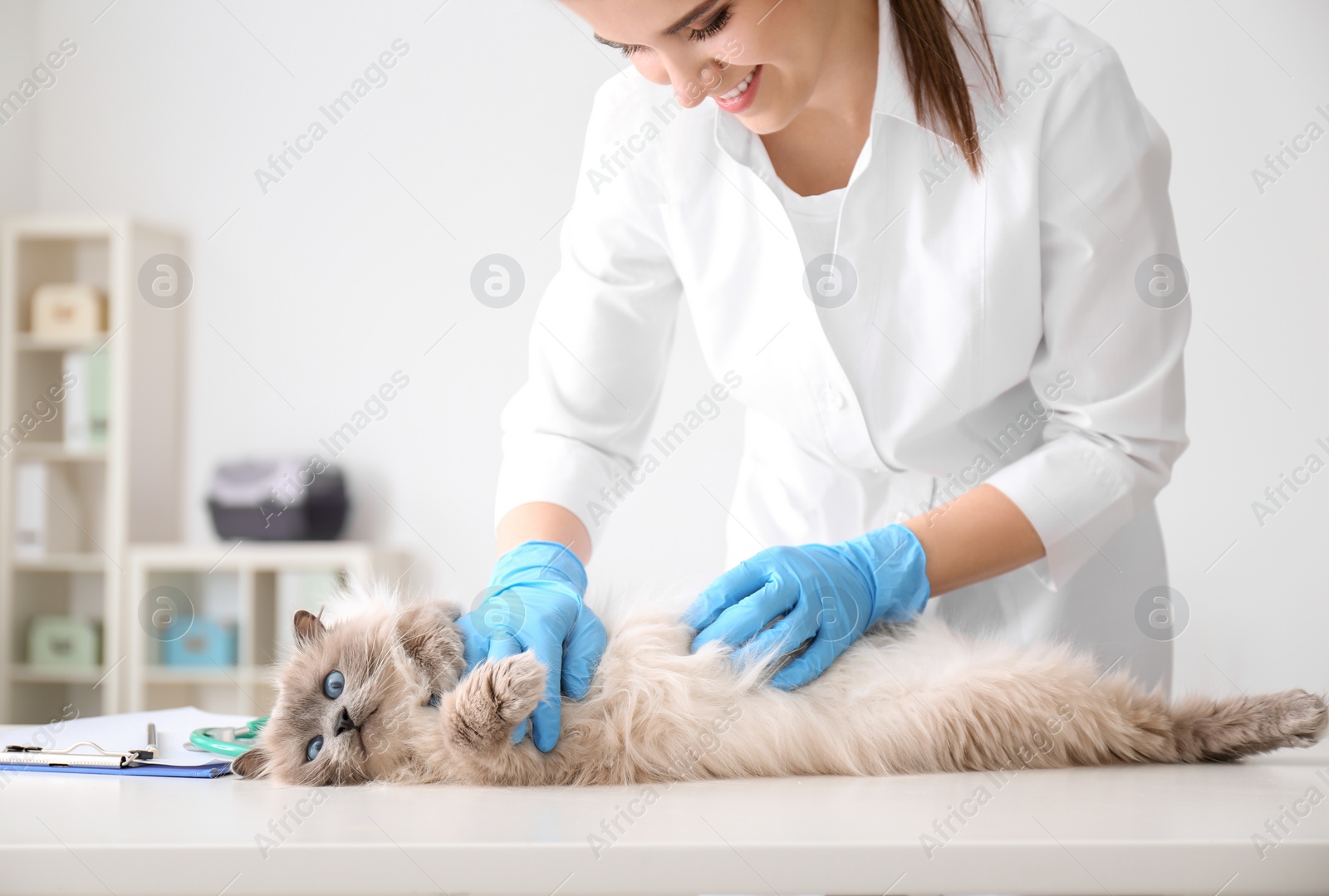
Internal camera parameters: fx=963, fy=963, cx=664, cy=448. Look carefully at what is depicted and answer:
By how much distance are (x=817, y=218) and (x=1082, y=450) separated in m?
0.47

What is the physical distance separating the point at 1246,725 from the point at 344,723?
2.94 feet

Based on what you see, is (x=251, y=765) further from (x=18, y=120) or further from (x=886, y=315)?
(x=18, y=120)

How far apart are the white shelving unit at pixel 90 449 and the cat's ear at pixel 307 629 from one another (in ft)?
10.5

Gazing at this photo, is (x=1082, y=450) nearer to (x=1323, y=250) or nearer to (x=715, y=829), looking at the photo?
(x=715, y=829)

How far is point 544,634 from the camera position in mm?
971

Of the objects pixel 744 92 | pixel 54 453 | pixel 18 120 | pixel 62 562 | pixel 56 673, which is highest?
pixel 18 120

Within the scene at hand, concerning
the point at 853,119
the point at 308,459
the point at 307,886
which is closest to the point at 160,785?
the point at 307,886

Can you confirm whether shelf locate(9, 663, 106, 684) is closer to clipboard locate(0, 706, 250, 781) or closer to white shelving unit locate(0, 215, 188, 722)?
white shelving unit locate(0, 215, 188, 722)

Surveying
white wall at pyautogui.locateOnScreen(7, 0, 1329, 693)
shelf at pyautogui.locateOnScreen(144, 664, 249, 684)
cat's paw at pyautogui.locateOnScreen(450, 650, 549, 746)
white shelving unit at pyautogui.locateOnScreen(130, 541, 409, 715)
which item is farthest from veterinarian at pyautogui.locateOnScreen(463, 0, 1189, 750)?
shelf at pyautogui.locateOnScreen(144, 664, 249, 684)

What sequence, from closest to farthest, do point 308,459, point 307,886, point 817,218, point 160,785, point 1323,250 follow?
point 307,886, point 160,785, point 817,218, point 1323,250, point 308,459

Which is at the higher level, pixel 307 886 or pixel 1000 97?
pixel 1000 97

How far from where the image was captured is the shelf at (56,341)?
151 inches

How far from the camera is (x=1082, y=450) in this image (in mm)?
1240

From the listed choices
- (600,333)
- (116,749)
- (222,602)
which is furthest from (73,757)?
(222,602)
